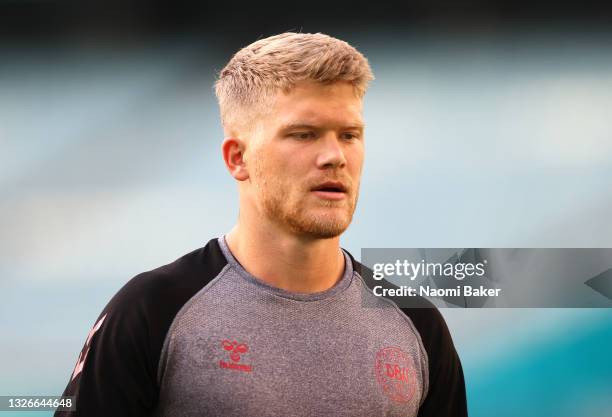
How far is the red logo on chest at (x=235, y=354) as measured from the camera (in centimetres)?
159

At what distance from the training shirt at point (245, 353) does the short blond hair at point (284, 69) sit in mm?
360

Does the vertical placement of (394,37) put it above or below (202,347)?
above

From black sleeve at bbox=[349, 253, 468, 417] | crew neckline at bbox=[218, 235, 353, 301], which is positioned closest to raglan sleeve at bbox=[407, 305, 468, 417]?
black sleeve at bbox=[349, 253, 468, 417]

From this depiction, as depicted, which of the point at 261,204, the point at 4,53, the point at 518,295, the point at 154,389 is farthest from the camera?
the point at 4,53

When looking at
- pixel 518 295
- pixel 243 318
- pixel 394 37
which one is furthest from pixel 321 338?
pixel 394 37

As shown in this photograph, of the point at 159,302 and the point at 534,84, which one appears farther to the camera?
the point at 534,84

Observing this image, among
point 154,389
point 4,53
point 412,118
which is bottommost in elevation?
point 154,389

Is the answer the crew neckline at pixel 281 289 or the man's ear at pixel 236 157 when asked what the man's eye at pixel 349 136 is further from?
the crew neckline at pixel 281 289

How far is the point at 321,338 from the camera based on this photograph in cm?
168

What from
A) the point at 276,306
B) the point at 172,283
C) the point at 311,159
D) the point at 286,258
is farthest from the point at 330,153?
the point at 172,283

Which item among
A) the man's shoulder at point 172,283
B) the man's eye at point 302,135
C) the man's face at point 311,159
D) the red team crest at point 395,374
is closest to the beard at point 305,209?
the man's face at point 311,159

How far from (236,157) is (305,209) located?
25 cm

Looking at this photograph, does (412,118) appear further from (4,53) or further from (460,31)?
(4,53)

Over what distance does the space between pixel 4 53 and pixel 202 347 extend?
1928 mm
